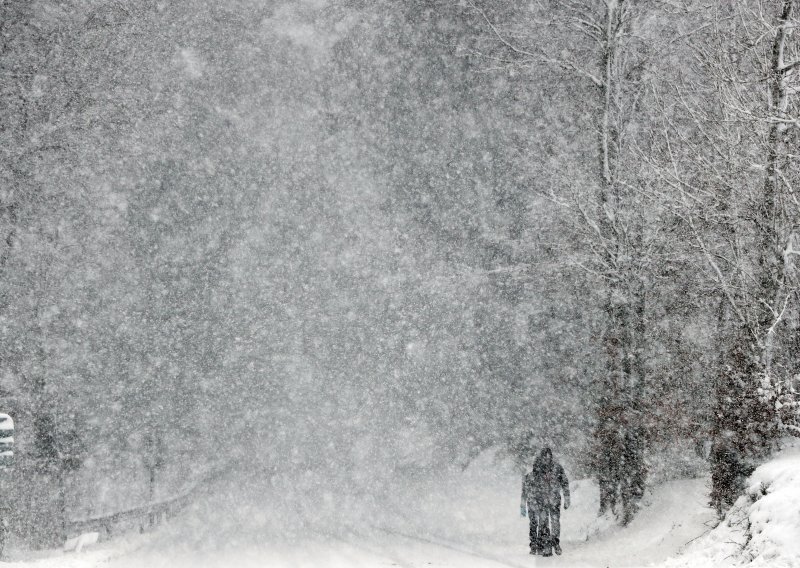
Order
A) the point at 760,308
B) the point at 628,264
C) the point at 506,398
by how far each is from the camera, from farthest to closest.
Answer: the point at 506,398
the point at 628,264
the point at 760,308

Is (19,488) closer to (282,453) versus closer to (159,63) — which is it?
(159,63)

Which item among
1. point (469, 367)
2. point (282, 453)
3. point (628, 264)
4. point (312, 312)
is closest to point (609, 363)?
point (628, 264)

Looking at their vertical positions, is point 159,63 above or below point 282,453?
above

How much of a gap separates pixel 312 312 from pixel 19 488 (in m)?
24.5

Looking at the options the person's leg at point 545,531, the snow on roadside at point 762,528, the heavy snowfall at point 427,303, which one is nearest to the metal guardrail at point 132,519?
the heavy snowfall at point 427,303

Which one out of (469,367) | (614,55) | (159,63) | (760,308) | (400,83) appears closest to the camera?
(760,308)

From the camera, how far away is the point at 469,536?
14258 millimetres

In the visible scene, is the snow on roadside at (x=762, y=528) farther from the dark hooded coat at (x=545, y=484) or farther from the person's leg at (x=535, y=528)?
the person's leg at (x=535, y=528)

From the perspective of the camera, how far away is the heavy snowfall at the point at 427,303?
38.5 feet

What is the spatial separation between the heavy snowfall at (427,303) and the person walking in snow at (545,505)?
0.11 feet

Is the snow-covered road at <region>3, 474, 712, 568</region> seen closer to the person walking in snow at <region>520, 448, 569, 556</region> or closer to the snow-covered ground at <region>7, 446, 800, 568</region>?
the snow-covered ground at <region>7, 446, 800, 568</region>

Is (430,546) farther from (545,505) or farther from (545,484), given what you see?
(545,484)

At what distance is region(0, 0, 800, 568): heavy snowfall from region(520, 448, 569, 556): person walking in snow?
0.03m

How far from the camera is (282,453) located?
32750mm
